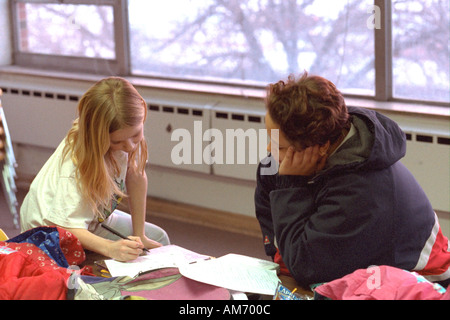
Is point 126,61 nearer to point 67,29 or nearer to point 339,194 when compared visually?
point 67,29

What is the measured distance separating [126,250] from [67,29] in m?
2.86

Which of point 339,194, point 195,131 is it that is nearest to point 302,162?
point 339,194

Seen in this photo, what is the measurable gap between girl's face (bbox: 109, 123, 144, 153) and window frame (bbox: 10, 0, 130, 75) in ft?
7.20

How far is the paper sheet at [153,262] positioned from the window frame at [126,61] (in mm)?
1899

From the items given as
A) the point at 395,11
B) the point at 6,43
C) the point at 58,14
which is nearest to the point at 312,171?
the point at 395,11

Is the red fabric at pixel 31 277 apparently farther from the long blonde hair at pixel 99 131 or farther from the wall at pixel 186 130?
the wall at pixel 186 130

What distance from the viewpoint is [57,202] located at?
179cm

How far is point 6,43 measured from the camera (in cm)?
443

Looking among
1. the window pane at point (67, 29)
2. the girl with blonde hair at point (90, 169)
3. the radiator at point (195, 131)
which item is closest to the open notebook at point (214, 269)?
the girl with blonde hair at point (90, 169)

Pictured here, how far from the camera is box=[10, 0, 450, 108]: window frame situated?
126 inches

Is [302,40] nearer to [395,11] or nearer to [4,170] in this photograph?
[395,11]

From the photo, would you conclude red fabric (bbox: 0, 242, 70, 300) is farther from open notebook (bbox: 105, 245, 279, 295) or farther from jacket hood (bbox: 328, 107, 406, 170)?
jacket hood (bbox: 328, 107, 406, 170)

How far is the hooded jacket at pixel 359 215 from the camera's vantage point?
1.45 m
